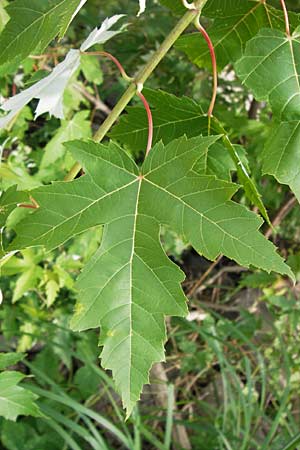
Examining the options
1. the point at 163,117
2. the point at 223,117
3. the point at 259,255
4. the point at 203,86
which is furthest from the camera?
the point at 203,86

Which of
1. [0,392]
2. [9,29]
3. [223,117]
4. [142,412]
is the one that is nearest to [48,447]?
[142,412]

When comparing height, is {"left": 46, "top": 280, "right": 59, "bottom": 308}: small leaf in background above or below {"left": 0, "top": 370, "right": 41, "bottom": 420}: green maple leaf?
below

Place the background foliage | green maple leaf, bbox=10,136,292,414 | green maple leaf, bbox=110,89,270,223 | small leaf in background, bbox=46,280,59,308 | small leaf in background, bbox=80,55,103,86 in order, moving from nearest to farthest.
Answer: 1. green maple leaf, bbox=10,136,292,414
2. green maple leaf, bbox=110,89,270,223
3. the background foliage
4. small leaf in background, bbox=46,280,59,308
5. small leaf in background, bbox=80,55,103,86

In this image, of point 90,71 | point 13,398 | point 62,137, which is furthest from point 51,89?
point 90,71

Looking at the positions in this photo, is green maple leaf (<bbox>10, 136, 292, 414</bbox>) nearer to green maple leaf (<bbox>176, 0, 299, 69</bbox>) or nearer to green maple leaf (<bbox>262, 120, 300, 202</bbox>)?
green maple leaf (<bbox>262, 120, 300, 202</bbox>)

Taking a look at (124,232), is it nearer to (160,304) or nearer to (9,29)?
(160,304)

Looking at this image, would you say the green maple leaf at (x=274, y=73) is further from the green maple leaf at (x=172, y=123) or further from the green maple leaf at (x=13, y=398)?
the green maple leaf at (x=13, y=398)

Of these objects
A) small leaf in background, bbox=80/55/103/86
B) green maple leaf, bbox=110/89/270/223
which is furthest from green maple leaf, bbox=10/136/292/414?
small leaf in background, bbox=80/55/103/86
